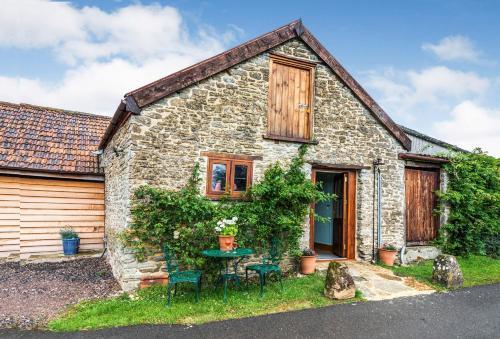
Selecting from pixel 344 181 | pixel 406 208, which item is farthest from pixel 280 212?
pixel 406 208

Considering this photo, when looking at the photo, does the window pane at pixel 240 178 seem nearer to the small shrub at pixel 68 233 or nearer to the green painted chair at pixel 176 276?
the green painted chair at pixel 176 276

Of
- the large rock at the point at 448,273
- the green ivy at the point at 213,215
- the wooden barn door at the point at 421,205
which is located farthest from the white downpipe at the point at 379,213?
the green ivy at the point at 213,215

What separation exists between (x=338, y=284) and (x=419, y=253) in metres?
5.26

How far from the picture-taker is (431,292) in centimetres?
691

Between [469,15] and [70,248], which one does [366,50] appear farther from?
[70,248]

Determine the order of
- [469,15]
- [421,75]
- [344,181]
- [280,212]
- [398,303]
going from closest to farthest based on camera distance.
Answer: [398,303] → [280,212] → [344,181] → [469,15] → [421,75]

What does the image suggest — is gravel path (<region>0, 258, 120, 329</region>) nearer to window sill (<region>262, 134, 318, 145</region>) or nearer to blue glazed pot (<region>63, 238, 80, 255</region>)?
blue glazed pot (<region>63, 238, 80, 255</region>)

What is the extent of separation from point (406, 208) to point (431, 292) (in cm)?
359

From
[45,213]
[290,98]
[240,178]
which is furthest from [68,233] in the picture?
[290,98]

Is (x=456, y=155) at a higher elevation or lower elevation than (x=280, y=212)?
higher

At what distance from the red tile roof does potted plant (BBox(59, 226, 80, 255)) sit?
79.7 inches

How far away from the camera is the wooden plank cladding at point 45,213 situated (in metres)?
9.79

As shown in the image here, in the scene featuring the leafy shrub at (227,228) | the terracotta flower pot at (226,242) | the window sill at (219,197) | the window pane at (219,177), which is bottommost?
the terracotta flower pot at (226,242)

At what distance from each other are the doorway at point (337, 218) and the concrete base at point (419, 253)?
1886 millimetres
